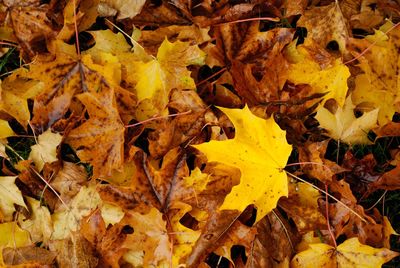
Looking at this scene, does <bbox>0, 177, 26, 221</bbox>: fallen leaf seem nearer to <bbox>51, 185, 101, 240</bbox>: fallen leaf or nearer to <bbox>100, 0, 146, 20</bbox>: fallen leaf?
<bbox>51, 185, 101, 240</bbox>: fallen leaf

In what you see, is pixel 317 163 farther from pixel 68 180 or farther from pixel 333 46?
pixel 68 180

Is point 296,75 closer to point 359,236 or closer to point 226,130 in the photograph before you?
point 226,130

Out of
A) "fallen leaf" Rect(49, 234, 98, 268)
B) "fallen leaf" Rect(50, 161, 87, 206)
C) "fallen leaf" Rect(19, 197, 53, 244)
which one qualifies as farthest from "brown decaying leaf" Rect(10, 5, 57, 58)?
"fallen leaf" Rect(49, 234, 98, 268)

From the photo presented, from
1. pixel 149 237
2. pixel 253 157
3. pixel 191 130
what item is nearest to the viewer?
pixel 253 157

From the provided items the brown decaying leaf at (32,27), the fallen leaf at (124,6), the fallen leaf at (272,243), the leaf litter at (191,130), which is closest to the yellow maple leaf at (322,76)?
the leaf litter at (191,130)

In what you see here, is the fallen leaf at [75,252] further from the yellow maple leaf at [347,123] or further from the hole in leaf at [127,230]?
the yellow maple leaf at [347,123]

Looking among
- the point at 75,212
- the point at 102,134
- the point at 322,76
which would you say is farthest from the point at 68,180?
the point at 322,76
